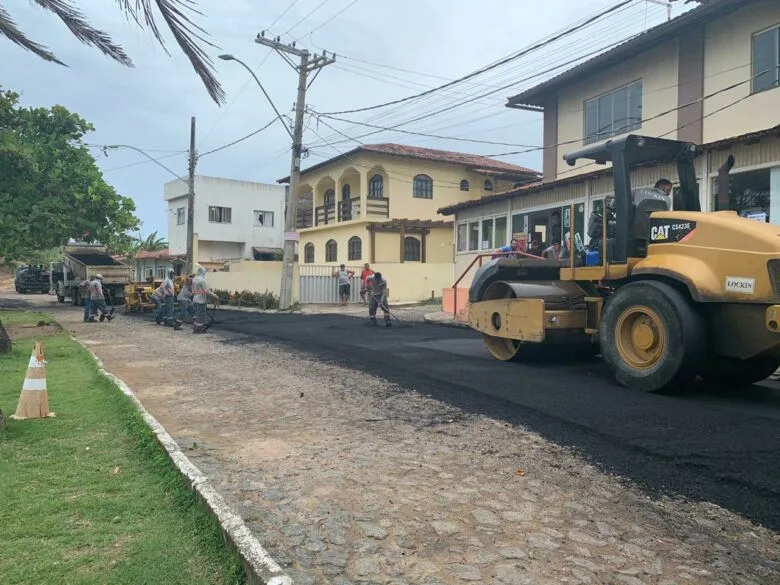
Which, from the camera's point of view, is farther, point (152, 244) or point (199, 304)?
point (152, 244)

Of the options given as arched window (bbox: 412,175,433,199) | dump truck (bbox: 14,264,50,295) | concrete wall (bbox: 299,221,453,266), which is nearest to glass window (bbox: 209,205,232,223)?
concrete wall (bbox: 299,221,453,266)

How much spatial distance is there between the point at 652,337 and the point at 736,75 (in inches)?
430

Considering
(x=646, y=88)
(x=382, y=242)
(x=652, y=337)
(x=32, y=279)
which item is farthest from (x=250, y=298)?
(x=32, y=279)

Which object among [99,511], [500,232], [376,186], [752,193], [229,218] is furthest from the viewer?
[229,218]

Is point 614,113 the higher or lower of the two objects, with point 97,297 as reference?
higher

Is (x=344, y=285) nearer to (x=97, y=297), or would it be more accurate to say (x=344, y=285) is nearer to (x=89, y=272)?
(x=97, y=297)

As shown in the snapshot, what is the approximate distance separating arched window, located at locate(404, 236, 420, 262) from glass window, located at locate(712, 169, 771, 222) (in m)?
20.4

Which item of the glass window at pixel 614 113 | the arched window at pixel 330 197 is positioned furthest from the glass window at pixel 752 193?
the arched window at pixel 330 197

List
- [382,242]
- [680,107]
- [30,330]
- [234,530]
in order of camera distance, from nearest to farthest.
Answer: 1. [234,530]
2. [680,107]
3. [30,330]
4. [382,242]

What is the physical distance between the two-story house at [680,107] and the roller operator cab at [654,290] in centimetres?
258

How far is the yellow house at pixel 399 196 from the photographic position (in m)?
31.5

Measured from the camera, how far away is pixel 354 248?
32625 mm

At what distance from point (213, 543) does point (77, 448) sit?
2.53 m

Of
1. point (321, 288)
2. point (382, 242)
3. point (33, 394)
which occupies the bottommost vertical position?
point (33, 394)
